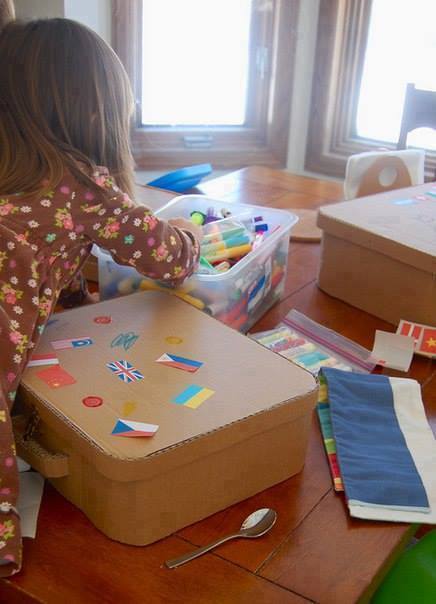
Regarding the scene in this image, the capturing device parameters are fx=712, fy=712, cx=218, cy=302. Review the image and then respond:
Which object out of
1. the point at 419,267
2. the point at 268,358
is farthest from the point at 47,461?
the point at 419,267

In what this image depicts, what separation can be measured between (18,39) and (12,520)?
1.88ft

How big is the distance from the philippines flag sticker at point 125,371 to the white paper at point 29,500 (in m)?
0.14

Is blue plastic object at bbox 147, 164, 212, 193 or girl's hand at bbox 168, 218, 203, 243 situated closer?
girl's hand at bbox 168, 218, 203, 243

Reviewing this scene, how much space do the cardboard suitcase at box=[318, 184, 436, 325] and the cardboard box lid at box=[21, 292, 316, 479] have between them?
1.17 ft

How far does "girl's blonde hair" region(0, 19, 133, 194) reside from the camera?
2.87 feet

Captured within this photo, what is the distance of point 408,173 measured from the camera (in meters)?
1.48

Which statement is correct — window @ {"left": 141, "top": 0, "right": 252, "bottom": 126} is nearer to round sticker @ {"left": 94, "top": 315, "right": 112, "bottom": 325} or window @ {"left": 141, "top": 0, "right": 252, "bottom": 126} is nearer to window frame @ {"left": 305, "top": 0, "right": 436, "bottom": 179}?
window frame @ {"left": 305, "top": 0, "right": 436, "bottom": 179}

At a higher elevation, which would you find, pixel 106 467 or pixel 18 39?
pixel 18 39

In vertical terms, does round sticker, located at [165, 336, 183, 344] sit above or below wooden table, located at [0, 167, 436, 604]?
above

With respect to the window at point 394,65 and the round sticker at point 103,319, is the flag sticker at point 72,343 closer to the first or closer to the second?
the round sticker at point 103,319

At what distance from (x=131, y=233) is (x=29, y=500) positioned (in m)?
0.36

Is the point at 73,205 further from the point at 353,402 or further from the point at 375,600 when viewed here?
the point at 375,600

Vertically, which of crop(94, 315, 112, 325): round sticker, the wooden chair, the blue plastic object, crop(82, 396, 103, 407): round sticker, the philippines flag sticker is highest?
the wooden chair

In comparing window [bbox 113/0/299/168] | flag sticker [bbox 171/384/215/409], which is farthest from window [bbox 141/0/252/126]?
flag sticker [bbox 171/384/215/409]
